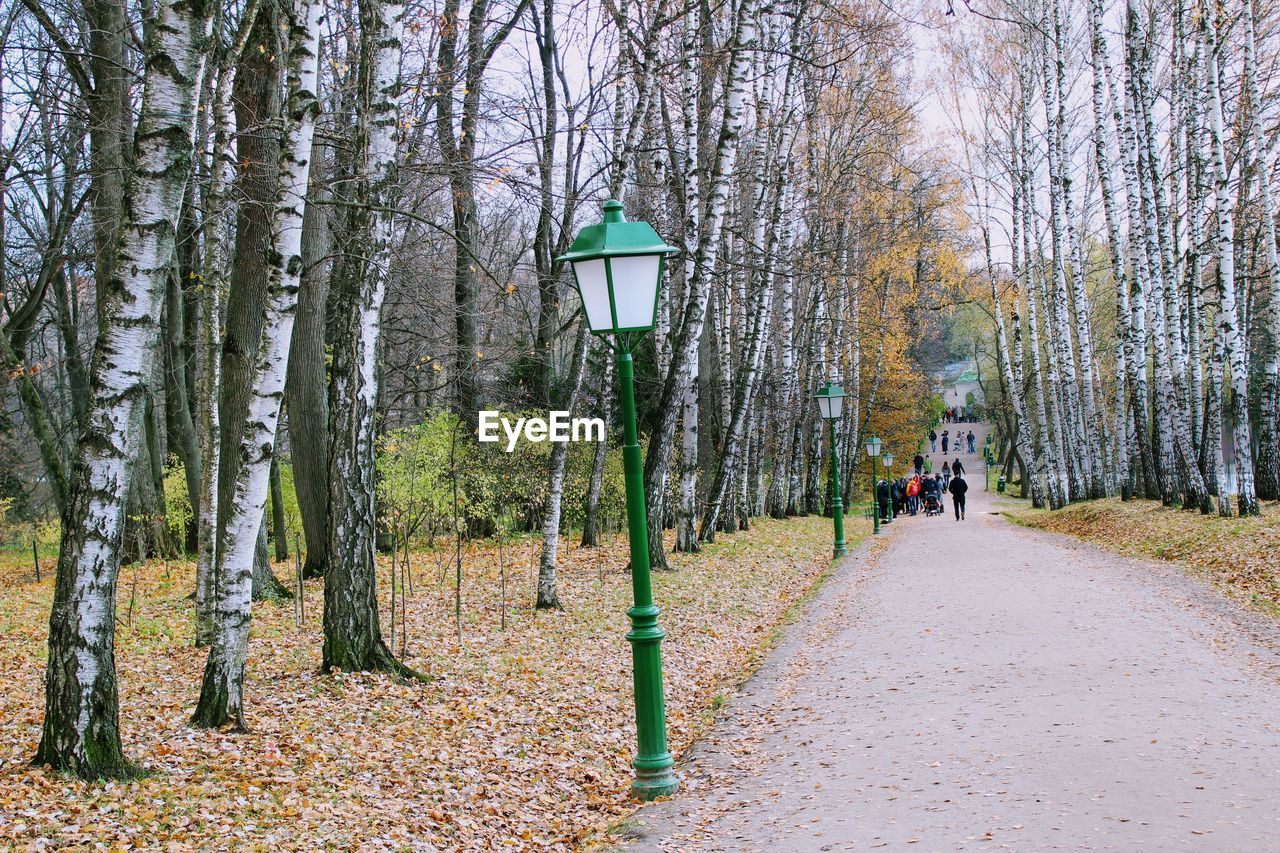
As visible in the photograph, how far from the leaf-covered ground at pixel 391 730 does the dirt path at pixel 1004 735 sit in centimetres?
78

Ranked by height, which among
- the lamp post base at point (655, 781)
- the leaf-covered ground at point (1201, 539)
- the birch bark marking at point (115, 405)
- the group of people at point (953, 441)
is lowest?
the lamp post base at point (655, 781)

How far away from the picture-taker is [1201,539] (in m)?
16.8

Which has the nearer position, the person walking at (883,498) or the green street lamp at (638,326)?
the green street lamp at (638,326)

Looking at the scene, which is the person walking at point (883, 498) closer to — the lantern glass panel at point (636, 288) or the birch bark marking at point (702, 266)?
the birch bark marking at point (702, 266)

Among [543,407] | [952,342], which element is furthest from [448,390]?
[952,342]

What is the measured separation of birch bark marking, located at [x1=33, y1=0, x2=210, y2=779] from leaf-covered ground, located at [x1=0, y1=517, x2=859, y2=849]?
0.38m

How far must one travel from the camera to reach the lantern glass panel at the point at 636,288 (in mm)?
6473

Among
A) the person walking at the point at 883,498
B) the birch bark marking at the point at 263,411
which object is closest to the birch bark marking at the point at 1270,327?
the person walking at the point at 883,498

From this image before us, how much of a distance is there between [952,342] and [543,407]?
59.9 meters

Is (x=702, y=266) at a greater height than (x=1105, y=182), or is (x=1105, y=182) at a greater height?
(x=1105, y=182)

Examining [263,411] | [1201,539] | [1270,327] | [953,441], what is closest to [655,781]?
[263,411]

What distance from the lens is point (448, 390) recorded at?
2350cm

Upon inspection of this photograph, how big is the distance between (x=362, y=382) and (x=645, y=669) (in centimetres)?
367

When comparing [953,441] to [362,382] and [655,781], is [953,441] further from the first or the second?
[655,781]
